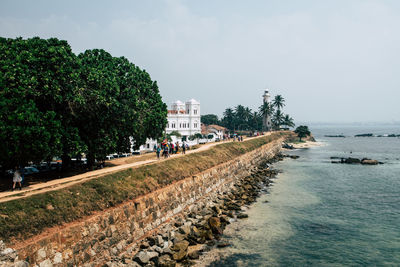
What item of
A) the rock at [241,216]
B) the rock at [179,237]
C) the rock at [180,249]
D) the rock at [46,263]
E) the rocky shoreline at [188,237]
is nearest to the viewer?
the rock at [46,263]

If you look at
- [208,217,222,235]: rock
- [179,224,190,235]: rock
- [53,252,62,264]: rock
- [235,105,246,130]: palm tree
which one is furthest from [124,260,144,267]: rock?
[235,105,246,130]: palm tree

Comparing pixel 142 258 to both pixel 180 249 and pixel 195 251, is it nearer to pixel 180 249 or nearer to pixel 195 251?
pixel 180 249

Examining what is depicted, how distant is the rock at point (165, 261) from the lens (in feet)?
57.0

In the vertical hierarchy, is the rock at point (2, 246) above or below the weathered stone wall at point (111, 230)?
above

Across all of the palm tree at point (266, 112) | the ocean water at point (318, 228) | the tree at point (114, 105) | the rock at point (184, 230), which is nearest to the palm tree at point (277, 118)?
the palm tree at point (266, 112)

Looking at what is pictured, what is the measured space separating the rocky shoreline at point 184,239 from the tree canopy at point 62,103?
Result: 9.05m

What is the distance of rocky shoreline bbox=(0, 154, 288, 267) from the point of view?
56.9 feet

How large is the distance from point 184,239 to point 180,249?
75.3 inches

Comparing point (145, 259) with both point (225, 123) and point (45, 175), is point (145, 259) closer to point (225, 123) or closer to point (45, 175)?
point (45, 175)

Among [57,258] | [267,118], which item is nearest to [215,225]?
[57,258]

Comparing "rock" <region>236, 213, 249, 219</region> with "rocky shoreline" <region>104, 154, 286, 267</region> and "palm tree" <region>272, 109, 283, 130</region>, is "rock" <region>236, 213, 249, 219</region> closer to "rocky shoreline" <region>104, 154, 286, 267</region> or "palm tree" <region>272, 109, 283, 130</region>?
"rocky shoreline" <region>104, 154, 286, 267</region>

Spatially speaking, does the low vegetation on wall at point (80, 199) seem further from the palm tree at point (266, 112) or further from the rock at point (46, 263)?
the palm tree at point (266, 112)

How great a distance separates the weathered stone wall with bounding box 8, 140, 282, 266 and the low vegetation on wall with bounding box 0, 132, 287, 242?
529 mm

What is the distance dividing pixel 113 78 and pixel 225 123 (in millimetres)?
131002
